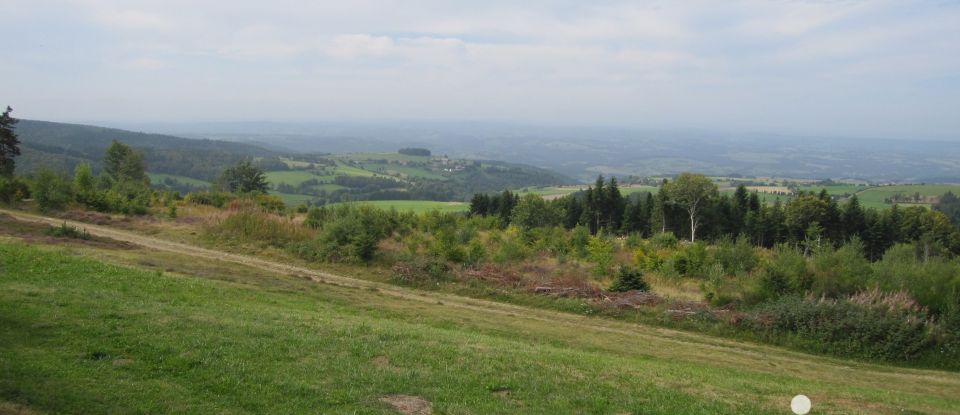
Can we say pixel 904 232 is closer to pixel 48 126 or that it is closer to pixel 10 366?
pixel 10 366

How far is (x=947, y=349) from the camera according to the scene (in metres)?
15.1

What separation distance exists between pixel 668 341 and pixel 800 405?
19.7 feet

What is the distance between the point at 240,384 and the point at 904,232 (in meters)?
56.0

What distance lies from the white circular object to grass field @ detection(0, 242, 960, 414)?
18 centimetres

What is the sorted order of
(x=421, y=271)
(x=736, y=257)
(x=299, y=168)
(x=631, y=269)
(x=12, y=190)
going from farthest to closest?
(x=299, y=168) < (x=12, y=190) < (x=736, y=257) < (x=421, y=271) < (x=631, y=269)

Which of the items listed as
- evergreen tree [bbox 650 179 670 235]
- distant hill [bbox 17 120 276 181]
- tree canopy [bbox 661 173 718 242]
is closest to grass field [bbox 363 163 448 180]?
distant hill [bbox 17 120 276 181]

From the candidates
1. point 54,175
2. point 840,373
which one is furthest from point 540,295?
point 54,175

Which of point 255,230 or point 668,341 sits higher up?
point 255,230

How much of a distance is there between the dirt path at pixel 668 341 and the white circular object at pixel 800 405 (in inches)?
130

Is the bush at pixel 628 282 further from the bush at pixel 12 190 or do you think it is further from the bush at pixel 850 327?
the bush at pixel 12 190

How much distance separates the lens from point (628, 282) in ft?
66.6

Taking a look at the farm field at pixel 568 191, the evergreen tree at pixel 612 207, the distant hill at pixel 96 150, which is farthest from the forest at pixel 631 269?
the distant hill at pixel 96 150

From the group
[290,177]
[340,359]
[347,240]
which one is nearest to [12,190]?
[347,240]

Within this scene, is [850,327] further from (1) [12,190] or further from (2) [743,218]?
(1) [12,190]
